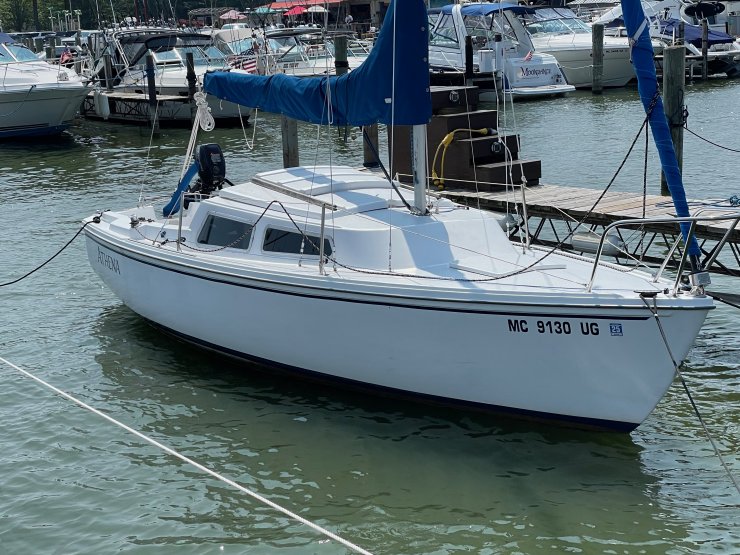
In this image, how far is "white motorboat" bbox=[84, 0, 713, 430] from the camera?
344 inches

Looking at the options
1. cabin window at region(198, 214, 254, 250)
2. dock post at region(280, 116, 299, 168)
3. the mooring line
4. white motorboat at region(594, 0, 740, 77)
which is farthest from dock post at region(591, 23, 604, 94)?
the mooring line

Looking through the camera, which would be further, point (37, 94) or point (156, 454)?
point (37, 94)

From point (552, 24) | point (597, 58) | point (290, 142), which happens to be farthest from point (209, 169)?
point (552, 24)

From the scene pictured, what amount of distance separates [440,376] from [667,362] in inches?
83.1

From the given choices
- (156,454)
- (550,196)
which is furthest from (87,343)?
(550,196)

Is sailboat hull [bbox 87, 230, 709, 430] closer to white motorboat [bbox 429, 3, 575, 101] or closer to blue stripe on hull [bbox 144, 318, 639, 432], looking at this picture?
blue stripe on hull [bbox 144, 318, 639, 432]

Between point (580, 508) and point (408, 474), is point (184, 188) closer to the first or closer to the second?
point (408, 474)

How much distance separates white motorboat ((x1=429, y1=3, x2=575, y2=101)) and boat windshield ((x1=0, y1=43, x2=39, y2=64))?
1381 centimetres

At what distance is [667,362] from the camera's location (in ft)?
28.0

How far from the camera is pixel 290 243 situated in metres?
10.8

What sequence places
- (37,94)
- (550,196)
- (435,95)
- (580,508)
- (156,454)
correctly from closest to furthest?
(580,508), (156,454), (550,196), (435,95), (37,94)

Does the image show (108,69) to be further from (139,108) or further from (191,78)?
(191,78)

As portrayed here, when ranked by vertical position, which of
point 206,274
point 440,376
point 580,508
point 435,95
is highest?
point 435,95

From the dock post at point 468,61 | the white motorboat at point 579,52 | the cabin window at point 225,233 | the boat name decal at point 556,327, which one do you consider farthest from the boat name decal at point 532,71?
the boat name decal at point 556,327
